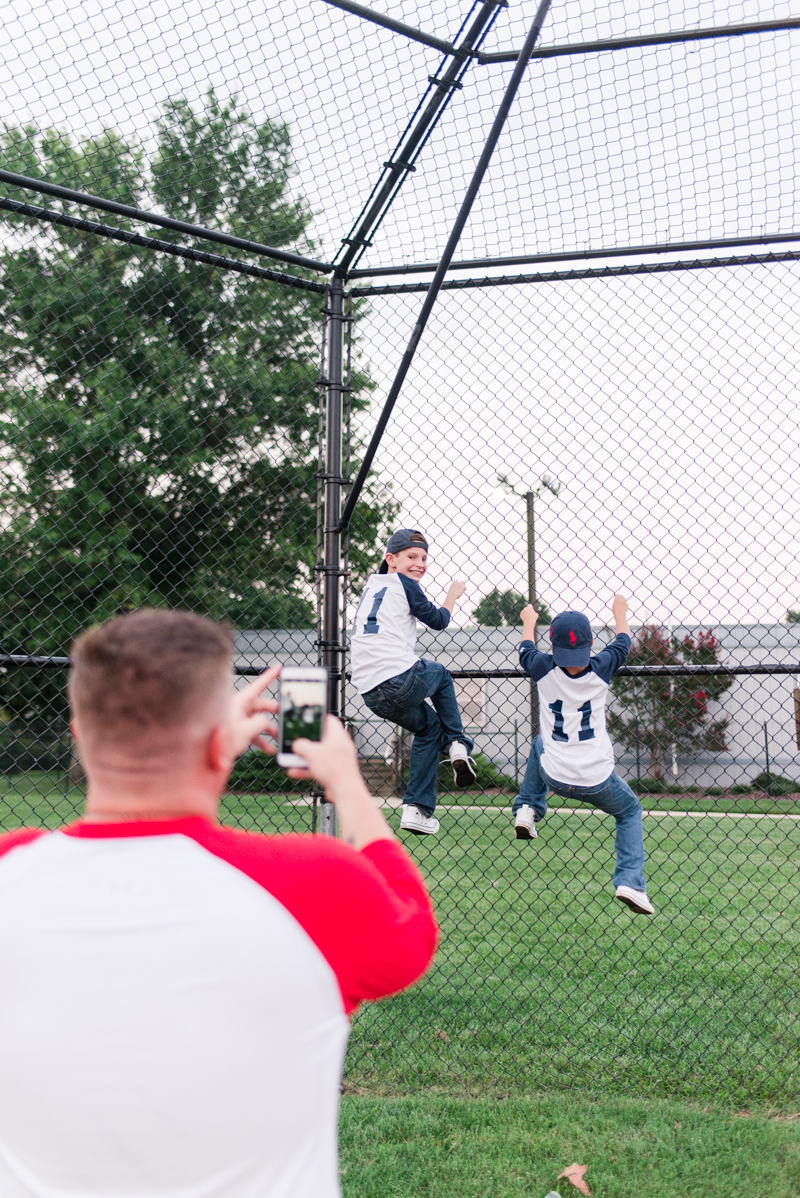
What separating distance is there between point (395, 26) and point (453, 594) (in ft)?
7.73

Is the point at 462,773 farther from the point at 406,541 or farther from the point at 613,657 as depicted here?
the point at 406,541

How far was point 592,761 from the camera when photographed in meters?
4.11

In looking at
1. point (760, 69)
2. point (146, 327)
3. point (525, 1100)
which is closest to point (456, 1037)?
point (525, 1100)

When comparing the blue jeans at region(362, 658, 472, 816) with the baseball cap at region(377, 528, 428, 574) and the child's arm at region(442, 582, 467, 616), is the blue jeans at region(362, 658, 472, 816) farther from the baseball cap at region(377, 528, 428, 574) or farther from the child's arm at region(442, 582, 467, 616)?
the baseball cap at region(377, 528, 428, 574)

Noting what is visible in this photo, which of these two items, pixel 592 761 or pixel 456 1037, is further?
pixel 456 1037

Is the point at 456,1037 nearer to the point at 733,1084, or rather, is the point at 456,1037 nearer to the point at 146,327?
the point at 733,1084

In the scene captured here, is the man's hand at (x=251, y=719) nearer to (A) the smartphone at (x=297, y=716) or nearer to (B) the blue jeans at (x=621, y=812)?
(A) the smartphone at (x=297, y=716)

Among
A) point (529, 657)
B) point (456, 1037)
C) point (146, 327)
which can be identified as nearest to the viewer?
point (529, 657)

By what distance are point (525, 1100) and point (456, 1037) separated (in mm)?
732

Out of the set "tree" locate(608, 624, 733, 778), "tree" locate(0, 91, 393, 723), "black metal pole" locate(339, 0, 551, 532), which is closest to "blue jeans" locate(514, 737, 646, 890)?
"black metal pole" locate(339, 0, 551, 532)

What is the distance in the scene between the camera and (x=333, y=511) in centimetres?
380

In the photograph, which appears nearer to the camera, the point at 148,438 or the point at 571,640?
the point at 571,640

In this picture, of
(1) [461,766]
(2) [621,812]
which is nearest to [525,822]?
(2) [621,812]

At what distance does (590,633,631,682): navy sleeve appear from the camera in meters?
3.95
